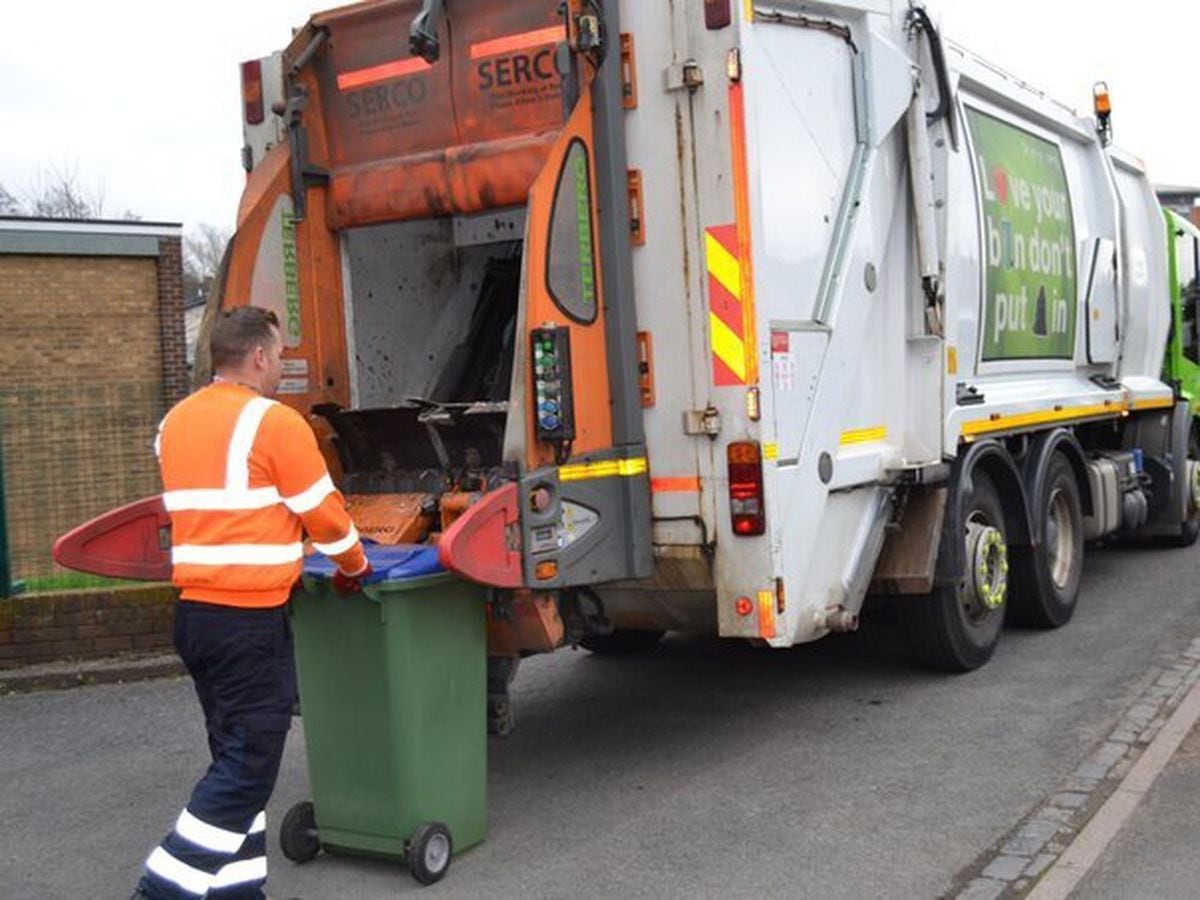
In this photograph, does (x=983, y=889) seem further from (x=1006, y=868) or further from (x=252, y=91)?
(x=252, y=91)

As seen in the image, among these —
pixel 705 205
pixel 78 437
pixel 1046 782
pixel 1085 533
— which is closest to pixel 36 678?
pixel 78 437

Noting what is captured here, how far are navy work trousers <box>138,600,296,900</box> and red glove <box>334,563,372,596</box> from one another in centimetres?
27

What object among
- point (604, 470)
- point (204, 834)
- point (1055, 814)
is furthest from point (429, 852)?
point (1055, 814)

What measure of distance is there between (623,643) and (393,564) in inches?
128

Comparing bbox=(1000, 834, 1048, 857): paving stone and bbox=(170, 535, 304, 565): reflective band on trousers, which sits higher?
bbox=(170, 535, 304, 565): reflective band on trousers

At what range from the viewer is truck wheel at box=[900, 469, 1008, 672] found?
20.5 ft

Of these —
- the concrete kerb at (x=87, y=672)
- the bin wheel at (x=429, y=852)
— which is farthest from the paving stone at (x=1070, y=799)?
the concrete kerb at (x=87, y=672)

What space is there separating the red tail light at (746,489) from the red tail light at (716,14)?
1.43 m

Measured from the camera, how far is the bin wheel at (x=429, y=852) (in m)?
4.13

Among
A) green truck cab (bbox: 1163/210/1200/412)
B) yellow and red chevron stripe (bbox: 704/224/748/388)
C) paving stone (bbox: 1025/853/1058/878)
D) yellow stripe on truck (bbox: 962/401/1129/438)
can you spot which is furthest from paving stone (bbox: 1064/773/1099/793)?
green truck cab (bbox: 1163/210/1200/412)

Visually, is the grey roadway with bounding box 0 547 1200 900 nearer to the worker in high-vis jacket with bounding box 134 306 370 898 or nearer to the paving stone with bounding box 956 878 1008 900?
the paving stone with bounding box 956 878 1008 900

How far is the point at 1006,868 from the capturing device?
4.12 m

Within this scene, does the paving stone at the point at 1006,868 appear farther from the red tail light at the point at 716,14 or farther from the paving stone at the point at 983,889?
the red tail light at the point at 716,14

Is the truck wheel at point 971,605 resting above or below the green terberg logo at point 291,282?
below
